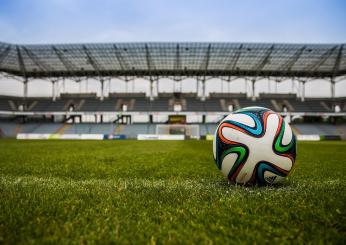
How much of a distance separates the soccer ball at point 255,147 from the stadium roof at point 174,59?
38517 millimetres

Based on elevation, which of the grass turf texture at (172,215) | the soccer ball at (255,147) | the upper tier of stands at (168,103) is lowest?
the grass turf texture at (172,215)

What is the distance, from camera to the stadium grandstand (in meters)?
44.3

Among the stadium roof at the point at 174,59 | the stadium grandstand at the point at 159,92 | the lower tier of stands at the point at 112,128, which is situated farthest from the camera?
the lower tier of stands at the point at 112,128

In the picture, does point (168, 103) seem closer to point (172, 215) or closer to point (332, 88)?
point (332, 88)

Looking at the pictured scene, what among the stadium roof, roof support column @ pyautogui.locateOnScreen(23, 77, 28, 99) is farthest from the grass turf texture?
roof support column @ pyautogui.locateOnScreen(23, 77, 28, 99)

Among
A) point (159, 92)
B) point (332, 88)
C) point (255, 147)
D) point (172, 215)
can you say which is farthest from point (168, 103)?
point (172, 215)

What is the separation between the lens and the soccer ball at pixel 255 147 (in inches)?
173

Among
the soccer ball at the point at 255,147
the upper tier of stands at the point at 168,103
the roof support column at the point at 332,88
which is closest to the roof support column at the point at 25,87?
the upper tier of stands at the point at 168,103

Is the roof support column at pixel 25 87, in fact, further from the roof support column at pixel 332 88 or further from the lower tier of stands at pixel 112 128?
the roof support column at pixel 332 88

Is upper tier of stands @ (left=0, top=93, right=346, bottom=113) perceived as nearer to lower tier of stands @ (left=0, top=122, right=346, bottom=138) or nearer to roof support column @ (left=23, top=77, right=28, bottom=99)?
roof support column @ (left=23, top=77, right=28, bottom=99)

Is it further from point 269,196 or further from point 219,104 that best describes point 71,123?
point 269,196

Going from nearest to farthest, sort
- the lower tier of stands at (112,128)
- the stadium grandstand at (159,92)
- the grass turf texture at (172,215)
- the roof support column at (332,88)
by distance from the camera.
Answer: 1. the grass turf texture at (172,215)
2. the stadium grandstand at (159,92)
3. the lower tier of stands at (112,128)
4. the roof support column at (332,88)

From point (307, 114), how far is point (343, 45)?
577 inches

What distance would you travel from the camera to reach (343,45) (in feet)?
136
